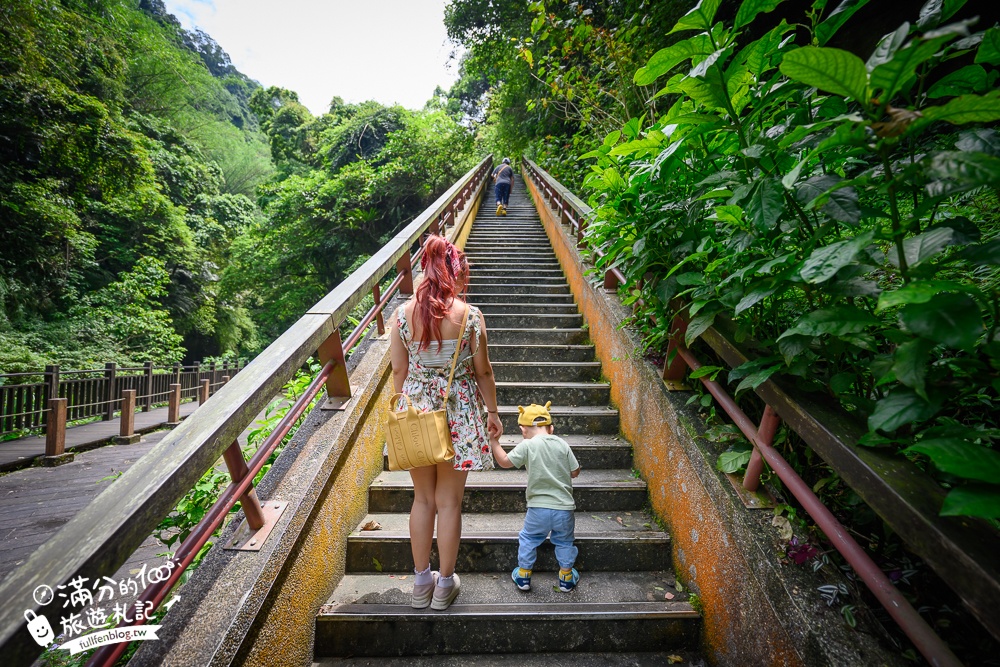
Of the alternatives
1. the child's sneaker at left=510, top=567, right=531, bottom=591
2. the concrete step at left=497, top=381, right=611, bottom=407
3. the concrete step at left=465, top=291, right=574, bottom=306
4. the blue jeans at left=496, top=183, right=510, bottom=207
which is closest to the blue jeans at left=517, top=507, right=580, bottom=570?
the child's sneaker at left=510, top=567, right=531, bottom=591

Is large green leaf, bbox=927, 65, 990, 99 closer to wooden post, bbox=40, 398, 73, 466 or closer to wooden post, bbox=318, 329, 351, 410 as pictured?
wooden post, bbox=318, 329, 351, 410

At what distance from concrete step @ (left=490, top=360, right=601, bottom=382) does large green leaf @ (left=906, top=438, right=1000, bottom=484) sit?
2785mm

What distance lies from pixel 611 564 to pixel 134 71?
3135 centimetres

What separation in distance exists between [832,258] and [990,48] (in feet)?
1.71

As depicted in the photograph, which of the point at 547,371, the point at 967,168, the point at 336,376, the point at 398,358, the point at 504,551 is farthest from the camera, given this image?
the point at 547,371

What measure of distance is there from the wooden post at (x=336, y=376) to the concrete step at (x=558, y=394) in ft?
4.38

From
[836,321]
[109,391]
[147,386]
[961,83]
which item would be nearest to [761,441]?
[836,321]

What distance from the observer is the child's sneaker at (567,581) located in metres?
2.06

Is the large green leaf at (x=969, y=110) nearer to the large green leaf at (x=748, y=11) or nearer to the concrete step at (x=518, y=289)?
the large green leaf at (x=748, y=11)

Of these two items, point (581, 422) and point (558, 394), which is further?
point (558, 394)

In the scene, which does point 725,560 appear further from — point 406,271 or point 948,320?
point 406,271

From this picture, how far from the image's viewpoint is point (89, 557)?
34.4 inches

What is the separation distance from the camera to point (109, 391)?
10.8m

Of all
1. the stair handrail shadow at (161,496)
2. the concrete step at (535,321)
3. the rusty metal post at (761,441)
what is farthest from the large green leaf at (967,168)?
the concrete step at (535,321)
